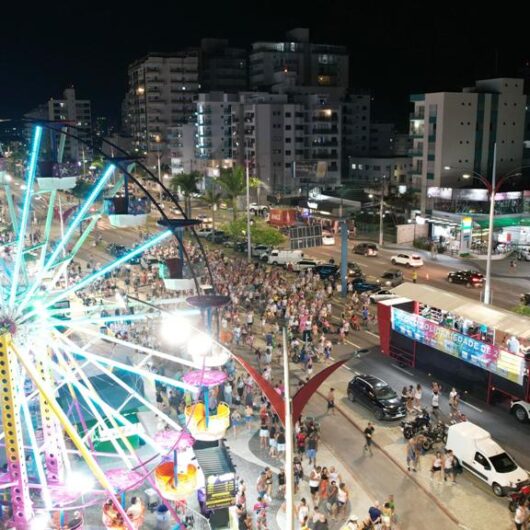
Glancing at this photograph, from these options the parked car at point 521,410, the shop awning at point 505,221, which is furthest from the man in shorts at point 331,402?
the shop awning at point 505,221

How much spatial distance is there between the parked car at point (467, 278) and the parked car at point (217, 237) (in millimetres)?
26590

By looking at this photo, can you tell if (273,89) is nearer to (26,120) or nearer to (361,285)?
(361,285)

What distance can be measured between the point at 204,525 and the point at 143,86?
14058 cm

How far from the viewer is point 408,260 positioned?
181 feet

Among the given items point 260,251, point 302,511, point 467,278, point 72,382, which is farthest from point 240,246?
point 72,382

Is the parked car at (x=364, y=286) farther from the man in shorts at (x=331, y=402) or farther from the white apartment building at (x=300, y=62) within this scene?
the white apartment building at (x=300, y=62)

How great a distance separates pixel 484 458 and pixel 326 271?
97.5 ft

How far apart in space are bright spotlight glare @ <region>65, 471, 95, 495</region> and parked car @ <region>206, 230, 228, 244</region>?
4751 centimetres

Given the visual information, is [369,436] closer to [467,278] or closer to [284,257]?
[467,278]

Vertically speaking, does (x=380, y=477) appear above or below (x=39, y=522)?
below

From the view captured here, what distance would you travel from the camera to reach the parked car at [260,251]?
6023 cm

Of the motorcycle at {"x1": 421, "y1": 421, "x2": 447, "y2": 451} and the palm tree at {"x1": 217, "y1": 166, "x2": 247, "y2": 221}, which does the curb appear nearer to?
the motorcycle at {"x1": 421, "y1": 421, "x2": 447, "y2": 451}

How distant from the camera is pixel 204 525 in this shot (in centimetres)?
1972

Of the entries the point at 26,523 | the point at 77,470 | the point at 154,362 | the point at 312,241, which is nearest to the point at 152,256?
the point at 312,241
